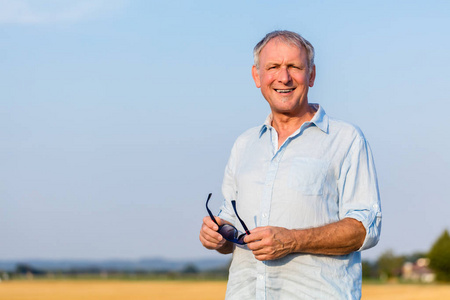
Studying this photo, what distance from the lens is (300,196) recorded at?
4043 mm

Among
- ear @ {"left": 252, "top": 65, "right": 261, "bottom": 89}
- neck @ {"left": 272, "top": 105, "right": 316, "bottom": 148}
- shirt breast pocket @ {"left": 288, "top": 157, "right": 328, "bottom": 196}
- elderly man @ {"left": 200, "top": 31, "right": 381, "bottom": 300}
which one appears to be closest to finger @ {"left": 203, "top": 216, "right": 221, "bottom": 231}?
elderly man @ {"left": 200, "top": 31, "right": 381, "bottom": 300}

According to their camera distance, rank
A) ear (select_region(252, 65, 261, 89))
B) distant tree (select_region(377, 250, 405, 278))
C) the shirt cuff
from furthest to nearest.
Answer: distant tree (select_region(377, 250, 405, 278)), ear (select_region(252, 65, 261, 89)), the shirt cuff

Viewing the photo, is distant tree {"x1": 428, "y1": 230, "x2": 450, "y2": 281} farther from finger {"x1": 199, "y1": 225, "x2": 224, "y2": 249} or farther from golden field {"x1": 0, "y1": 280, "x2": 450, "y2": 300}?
finger {"x1": 199, "y1": 225, "x2": 224, "y2": 249}

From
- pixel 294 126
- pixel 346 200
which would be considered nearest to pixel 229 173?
pixel 294 126

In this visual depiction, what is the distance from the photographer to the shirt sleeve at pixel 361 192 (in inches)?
158

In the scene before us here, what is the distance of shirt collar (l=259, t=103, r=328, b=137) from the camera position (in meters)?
4.28

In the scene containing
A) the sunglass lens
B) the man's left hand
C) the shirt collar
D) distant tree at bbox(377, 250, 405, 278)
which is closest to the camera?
the man's left hand

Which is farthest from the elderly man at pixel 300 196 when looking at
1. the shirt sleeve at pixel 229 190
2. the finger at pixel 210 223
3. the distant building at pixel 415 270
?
the distant building at pixel 415 270

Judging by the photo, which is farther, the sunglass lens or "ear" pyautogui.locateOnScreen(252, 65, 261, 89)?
"ear" pyautogui.locateOnScreen(252, 65, 261, 89)

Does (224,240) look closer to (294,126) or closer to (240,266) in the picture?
(240,266)

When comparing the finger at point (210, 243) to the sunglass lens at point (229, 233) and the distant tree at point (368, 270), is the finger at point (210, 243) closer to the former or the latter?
the sunglass lens at point (229, 233)

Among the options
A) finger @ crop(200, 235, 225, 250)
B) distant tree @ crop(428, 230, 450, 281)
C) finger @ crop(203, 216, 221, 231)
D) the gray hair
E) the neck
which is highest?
the gray hair

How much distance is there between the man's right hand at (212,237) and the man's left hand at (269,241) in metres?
0.45

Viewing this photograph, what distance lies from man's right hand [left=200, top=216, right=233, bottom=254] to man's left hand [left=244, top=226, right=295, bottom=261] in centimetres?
45
